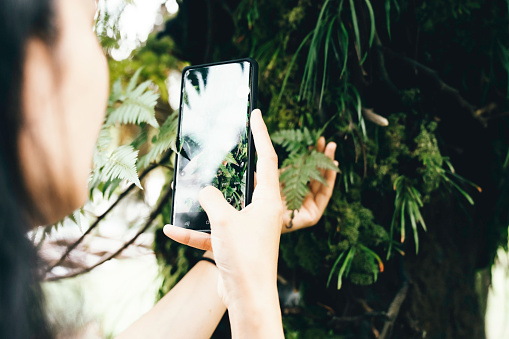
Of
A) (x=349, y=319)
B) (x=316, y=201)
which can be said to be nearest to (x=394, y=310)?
(x=349, y=319)

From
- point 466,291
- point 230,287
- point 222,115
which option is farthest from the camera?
point 466,291

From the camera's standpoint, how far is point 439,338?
3.70 ft

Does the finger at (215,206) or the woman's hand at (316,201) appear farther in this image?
the woman's hand at (316,201)

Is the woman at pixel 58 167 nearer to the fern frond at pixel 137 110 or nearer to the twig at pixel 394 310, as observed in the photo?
the fern frond at pixel 137 110

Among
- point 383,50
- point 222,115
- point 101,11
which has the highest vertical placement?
point 101,11

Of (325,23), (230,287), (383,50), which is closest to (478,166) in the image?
(383,50)

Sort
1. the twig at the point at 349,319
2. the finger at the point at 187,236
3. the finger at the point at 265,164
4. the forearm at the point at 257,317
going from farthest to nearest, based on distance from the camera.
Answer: the twig at the point at 349,319, the finger at the point at 187,236, the finger at the point at 265,164, the forearm at the point at 257,317

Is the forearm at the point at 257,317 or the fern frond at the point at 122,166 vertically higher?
the fern frond at the point at 122,166

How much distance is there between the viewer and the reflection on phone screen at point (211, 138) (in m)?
0.80

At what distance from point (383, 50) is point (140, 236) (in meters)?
1.11

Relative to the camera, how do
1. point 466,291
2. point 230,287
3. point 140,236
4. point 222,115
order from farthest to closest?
point 140,236
point 466,291
point 222,115
point 230,287

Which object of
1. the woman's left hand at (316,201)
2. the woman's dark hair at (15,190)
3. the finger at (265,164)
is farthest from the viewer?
the woman's left hand at (316,201)

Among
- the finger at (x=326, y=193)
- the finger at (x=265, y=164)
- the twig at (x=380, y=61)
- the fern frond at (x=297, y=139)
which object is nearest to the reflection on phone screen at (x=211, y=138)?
the finger at (x=265, y=164)

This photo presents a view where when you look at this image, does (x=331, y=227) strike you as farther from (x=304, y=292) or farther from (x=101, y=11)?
(x=101, y=11)
